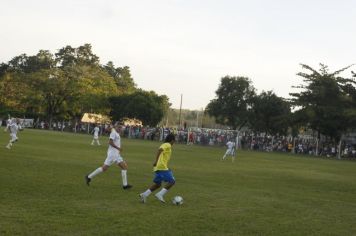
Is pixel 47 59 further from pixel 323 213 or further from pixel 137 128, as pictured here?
pixel 323 213

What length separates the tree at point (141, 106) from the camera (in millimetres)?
85562

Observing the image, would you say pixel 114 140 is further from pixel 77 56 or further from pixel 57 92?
pixel 77 56

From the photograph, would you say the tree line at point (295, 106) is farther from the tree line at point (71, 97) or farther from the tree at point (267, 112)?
the tree line at point (71, 97)

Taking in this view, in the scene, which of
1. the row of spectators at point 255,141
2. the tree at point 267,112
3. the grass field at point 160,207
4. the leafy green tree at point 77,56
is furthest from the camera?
the leafy green tree at point 77,56

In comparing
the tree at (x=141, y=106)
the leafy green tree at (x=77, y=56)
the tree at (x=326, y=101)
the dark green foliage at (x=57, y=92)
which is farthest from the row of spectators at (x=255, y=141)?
the leafy green tree at (x=77, y=56)

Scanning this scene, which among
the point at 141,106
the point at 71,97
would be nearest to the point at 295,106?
the point at 141,106

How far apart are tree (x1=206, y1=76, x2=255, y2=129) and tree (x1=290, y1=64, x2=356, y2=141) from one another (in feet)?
36.1

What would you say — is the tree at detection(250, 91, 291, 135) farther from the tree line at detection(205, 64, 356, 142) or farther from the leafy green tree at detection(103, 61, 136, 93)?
the leafy green tree at detection(103, 61, 136, 93)

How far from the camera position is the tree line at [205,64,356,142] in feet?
202

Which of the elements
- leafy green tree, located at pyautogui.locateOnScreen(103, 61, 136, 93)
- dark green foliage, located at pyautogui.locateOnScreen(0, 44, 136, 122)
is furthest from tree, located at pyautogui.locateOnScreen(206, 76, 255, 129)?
leafy green tree, located at pyautogui.locateOnScreen(103, 61, 136, 93)

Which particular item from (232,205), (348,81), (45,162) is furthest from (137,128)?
(232,205)

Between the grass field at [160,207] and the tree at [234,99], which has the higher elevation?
the tree at [234,99]

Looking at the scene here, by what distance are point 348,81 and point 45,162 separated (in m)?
49.4

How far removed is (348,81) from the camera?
63.7 metres
